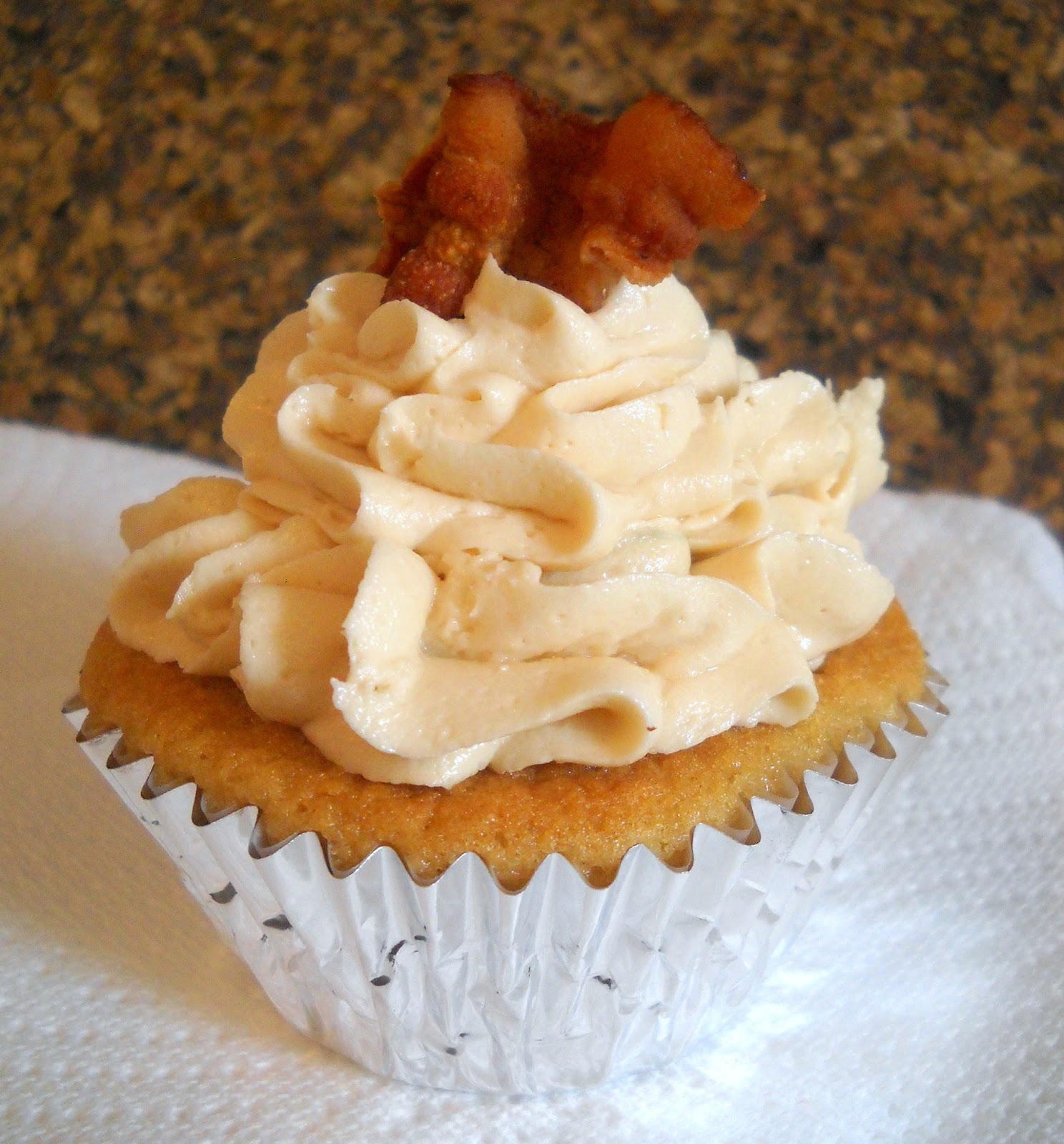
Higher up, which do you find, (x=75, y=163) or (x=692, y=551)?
(x=692, y=551)

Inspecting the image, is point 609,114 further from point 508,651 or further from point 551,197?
point 508,651

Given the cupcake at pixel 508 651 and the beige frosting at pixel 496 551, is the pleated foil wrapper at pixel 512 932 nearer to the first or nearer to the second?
the cupcake at pixel 508 651

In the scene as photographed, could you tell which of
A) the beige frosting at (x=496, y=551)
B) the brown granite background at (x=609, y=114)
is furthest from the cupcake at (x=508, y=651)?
the brown granite background at (x=609, y=114)

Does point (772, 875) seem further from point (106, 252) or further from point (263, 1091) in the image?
point (106, 252)

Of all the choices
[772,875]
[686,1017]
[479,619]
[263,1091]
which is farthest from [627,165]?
[263,1091]

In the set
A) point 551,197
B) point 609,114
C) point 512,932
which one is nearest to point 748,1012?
point 512,932

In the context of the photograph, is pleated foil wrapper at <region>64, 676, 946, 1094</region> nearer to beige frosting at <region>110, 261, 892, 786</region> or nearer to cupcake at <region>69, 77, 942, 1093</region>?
cupcake at <region>69, 77, 942, 1093</region>
